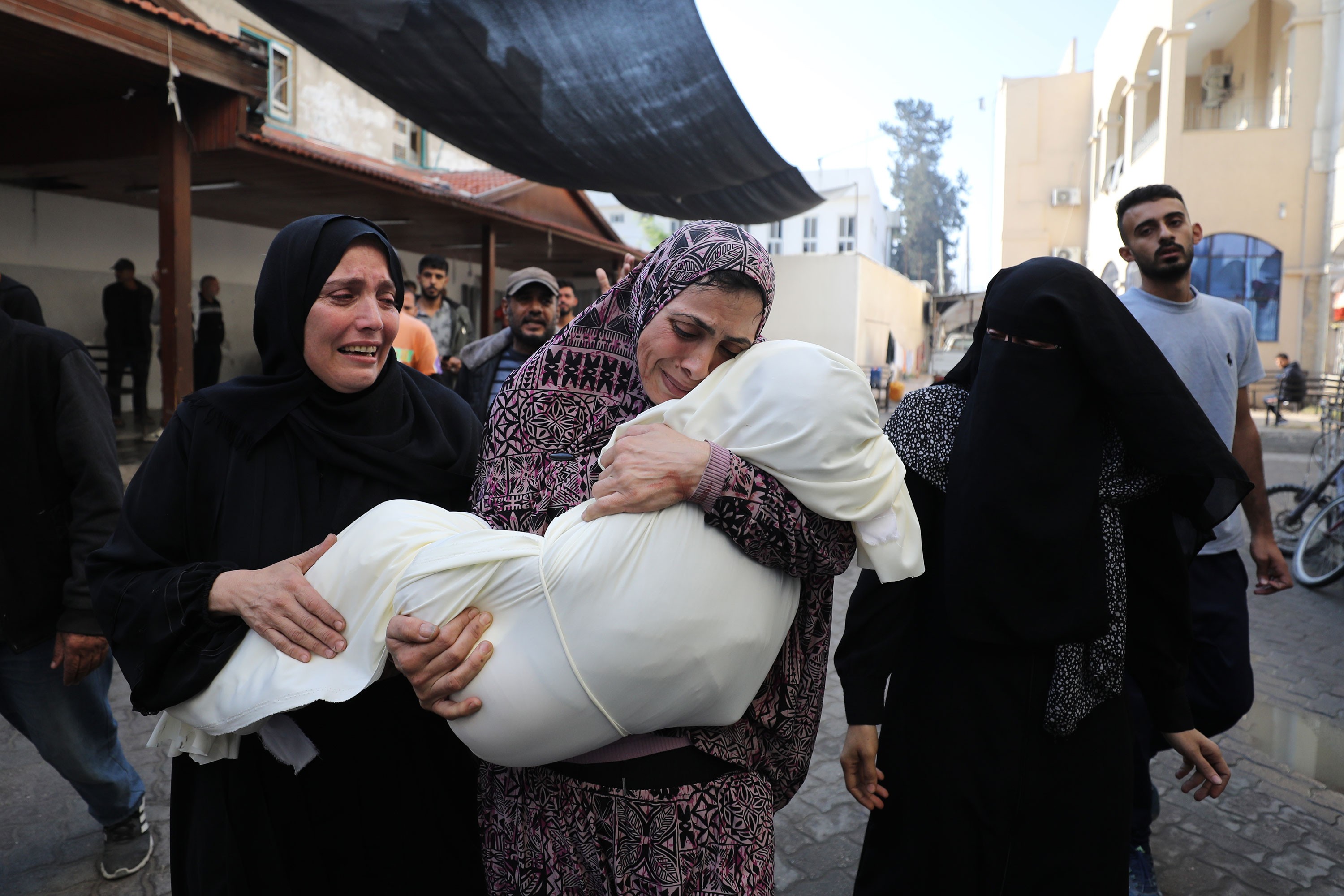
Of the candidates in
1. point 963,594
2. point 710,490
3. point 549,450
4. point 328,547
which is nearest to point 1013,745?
point 963,594

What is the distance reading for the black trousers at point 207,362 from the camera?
1108 cm

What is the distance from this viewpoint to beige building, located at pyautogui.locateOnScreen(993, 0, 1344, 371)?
704 inches

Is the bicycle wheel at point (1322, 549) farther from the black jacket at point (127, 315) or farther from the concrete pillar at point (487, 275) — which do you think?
the black jacket at point (127, 315)

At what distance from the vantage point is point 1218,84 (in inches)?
862

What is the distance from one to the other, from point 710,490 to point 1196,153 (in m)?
22.1

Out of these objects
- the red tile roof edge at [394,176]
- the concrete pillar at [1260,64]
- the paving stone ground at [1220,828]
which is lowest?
the paving stone ground at [1220,828]

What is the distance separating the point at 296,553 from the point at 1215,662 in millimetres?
2499

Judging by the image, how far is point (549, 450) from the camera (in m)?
1.56

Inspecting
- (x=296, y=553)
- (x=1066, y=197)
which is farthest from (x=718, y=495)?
(x=1066, y=197)

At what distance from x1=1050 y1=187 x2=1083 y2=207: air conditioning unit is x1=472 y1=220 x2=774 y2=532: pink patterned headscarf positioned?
29.3 meters

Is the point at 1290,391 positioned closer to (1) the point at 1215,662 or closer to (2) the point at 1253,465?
(2) the point at 1253,465

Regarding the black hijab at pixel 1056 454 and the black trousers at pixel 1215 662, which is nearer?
the black hijab at pixel 1056 454

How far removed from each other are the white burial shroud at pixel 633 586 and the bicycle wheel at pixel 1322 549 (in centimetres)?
643

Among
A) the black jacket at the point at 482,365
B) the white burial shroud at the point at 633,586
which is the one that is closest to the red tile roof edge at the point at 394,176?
the black jacket at the point at 482,365
